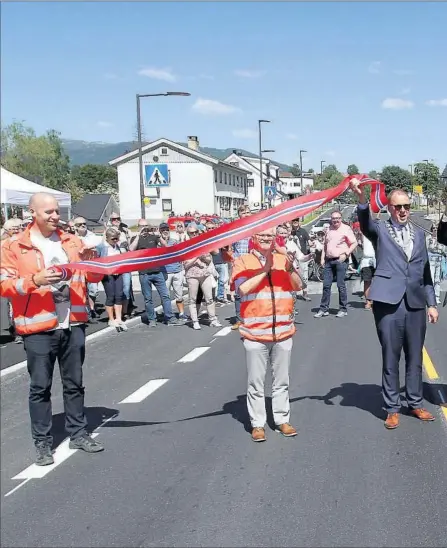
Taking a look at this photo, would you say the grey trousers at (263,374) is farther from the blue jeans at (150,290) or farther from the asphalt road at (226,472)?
the blue jeans at (150,290)

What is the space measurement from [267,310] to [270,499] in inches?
57.4

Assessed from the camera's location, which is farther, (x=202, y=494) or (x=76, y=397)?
(x=76, y=397)

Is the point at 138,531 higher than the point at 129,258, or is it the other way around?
the point at 129,258

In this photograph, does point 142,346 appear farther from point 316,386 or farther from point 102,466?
point 102,466

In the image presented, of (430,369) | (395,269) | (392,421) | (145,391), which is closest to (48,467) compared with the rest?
(145,391)

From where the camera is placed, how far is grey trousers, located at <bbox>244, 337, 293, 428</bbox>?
489cm

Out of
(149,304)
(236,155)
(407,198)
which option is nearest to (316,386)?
(407,198)

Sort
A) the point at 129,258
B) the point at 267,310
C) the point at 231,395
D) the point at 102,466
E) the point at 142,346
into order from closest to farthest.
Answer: the point at 129,258
the point at 102,466
the point at 267,310
the point at 231,395
the point at 142,346

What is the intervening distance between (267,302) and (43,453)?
2.04 m

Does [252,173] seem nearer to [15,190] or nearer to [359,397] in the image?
[15,190]

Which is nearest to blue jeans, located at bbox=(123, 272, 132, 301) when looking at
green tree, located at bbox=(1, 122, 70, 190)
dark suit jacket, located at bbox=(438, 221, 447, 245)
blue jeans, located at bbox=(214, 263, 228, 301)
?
blue jeans, located at bbox=(214, 263, 228, 301)

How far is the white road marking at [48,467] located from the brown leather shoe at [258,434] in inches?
55.9

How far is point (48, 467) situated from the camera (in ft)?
14.7

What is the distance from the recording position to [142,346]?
9.45 meters
